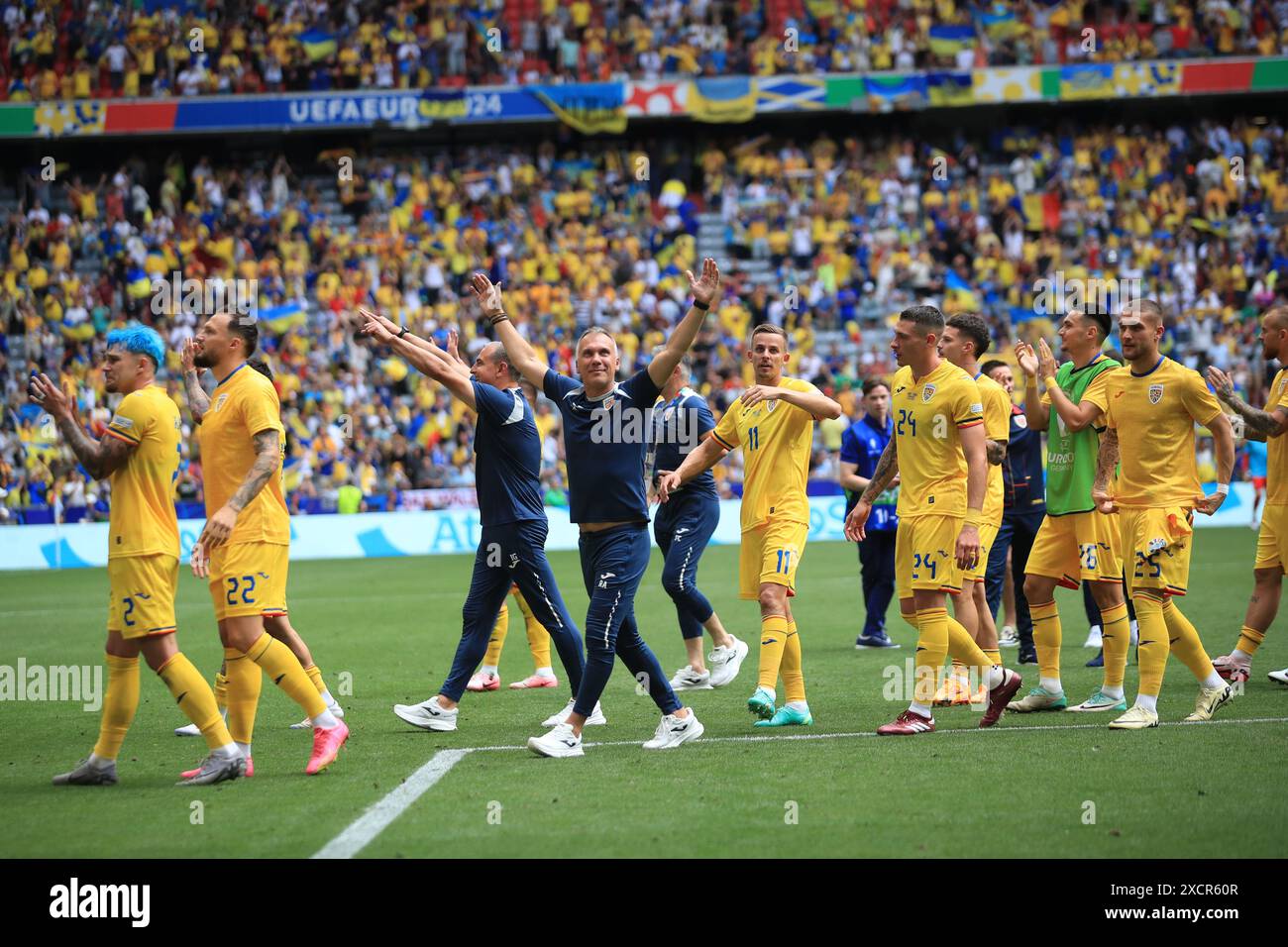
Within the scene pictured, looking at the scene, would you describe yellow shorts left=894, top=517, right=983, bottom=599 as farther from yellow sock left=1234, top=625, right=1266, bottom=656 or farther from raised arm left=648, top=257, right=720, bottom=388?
yellow sock left=1234, top=625, right=1266, bottom=656

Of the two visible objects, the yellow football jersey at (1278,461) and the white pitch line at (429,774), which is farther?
the yellow football jersey at (1278,461)

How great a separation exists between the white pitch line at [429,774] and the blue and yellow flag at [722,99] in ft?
95.4

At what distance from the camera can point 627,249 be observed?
34.2m

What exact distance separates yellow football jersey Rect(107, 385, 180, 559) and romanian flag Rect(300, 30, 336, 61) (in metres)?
32.1

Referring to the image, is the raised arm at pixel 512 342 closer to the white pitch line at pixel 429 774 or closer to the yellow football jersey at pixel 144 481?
the yellow football jersey at pixel 144 481

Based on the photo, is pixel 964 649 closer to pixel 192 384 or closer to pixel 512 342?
pixel 512 342

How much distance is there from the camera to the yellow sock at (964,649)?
324 inches

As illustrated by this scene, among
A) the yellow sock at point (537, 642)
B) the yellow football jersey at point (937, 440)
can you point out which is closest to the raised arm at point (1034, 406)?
the yellow football jersey at point (937, 440)

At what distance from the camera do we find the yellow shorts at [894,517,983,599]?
7.89m

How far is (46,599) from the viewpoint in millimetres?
18703

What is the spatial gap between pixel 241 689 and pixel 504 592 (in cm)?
192

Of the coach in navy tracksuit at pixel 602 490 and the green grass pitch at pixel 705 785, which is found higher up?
the coach in navy tracksuit at pixel 602 490
